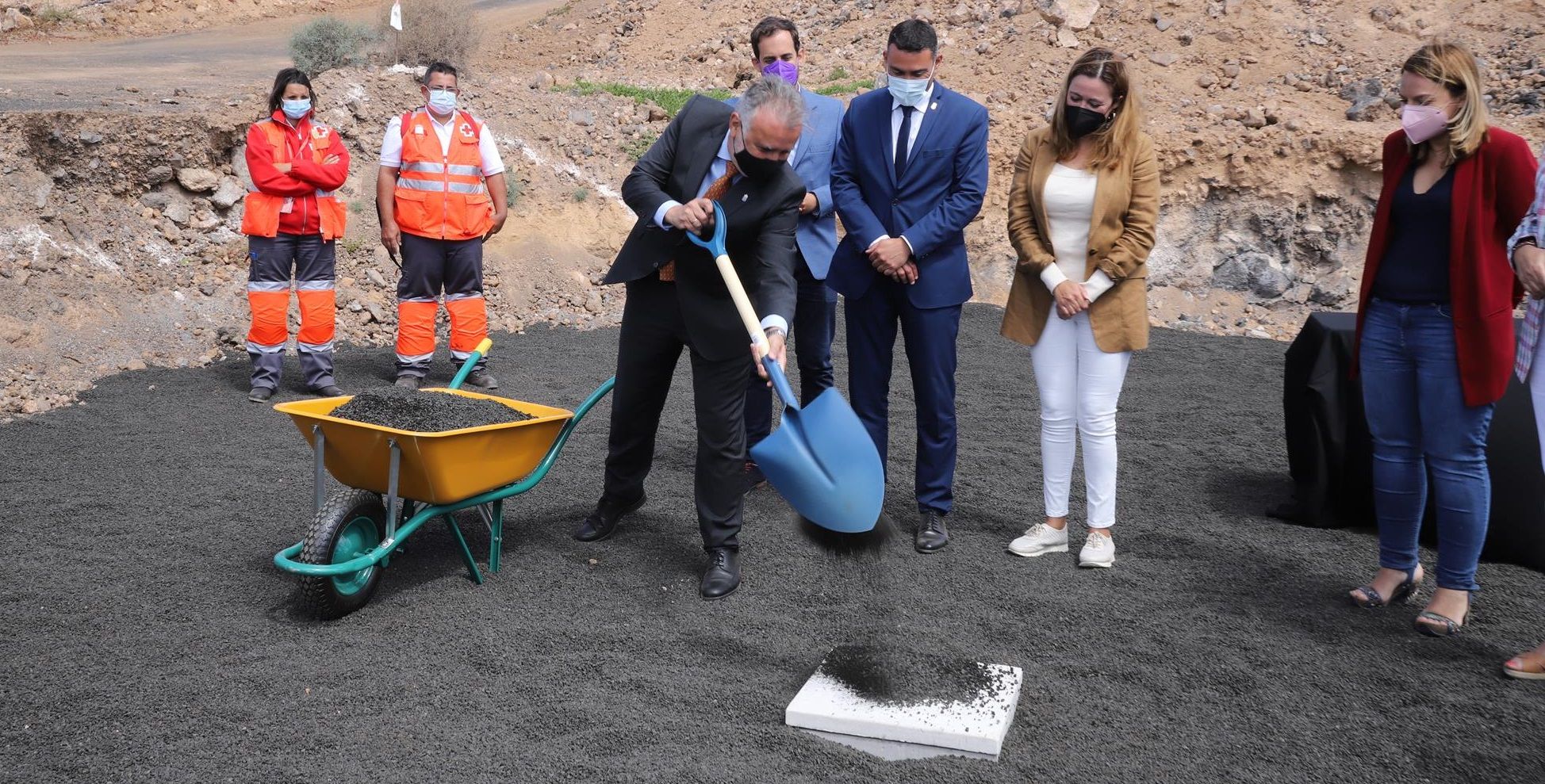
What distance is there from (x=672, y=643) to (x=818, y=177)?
1.98 meters

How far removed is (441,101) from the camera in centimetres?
639

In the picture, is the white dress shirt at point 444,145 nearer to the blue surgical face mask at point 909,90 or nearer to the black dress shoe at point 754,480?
the black dress shoe at point 754,480

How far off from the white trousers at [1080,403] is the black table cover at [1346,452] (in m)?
0.97

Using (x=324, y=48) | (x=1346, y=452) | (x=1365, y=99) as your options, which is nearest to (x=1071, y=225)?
(x=1346, y=452)

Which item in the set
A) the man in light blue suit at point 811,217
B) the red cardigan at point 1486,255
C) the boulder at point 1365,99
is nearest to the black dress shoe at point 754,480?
the man in light blue suit at point 811,217

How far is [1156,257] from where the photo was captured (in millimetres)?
10906

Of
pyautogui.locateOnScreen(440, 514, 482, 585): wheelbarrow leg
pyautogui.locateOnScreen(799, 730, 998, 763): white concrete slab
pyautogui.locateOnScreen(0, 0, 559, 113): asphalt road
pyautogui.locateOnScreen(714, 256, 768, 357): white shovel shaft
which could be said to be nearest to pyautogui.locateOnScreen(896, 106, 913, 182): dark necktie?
pyautogui.locateOnScreen(714, 256, 768, 357): white shovel shaft

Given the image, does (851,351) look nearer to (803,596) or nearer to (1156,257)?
(803,596)

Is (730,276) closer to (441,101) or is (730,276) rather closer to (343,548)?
(343,548)

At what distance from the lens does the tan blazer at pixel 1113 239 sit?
3.79 meters

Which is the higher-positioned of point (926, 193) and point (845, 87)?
point (845, 87)

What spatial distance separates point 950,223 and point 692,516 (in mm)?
1538

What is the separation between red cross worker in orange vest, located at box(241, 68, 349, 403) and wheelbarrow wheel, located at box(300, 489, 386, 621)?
3081mm

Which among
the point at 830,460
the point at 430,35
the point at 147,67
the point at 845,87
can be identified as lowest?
the point at 830,460
